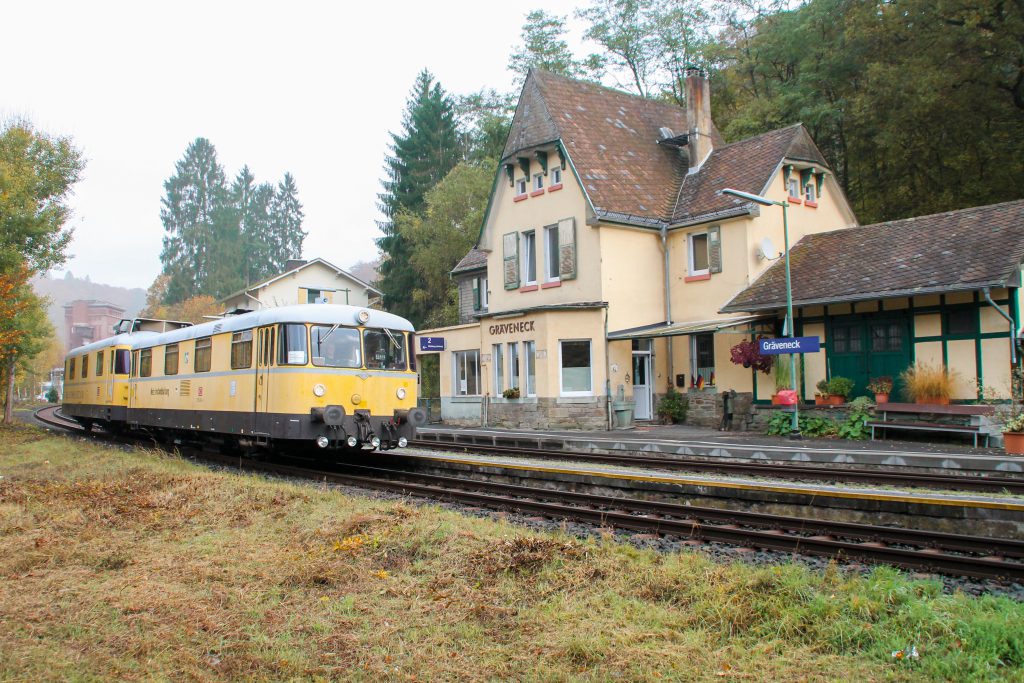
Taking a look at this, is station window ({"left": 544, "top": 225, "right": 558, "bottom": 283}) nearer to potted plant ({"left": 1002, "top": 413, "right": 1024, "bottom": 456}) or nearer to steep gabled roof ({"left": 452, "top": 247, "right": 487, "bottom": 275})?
steep gabled roof ({"left": 452, "top": 247, "right": 487, "bottom": 275})

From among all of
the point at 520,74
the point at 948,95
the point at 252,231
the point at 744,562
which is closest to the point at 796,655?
the point at 744,562

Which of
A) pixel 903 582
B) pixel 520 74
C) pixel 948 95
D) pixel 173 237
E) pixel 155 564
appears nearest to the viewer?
pixel 903 582

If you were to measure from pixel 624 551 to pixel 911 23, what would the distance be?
24824mm

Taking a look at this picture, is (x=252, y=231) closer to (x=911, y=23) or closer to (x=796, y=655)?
(x=911, y=23)

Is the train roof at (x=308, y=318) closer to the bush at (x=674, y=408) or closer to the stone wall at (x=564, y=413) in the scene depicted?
the stone wall at (x=564, y=413)

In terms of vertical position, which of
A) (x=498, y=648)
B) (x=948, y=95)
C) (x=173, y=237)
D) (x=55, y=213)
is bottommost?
(x=498, y=648)

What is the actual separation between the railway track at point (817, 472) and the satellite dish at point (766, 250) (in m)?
9.65

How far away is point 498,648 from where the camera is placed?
5035mm

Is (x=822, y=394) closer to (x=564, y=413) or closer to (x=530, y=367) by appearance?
(x=564, y=413)

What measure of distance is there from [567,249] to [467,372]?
6.14 m

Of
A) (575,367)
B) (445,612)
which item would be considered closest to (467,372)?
(575,367)

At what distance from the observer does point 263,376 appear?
14188 mm

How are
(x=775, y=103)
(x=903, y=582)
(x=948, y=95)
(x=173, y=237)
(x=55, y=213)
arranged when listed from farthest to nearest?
(x=173, y=237) → (x=775, y=103) → (x=55, y=213) → (x=948, y=95) → (x=903, y=582)

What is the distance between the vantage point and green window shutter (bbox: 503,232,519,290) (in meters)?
28.1
